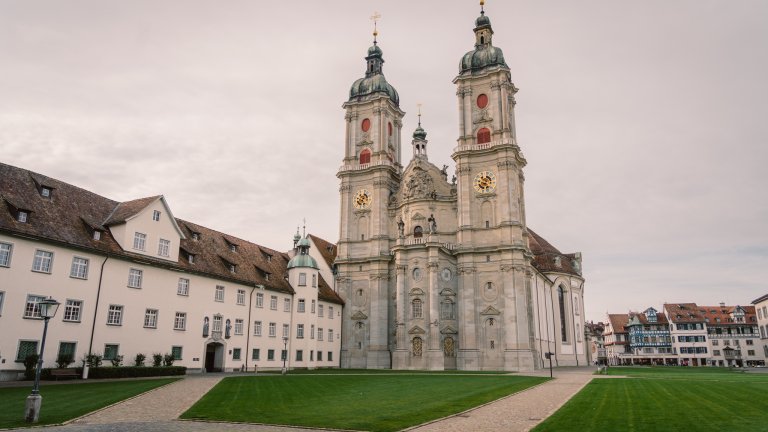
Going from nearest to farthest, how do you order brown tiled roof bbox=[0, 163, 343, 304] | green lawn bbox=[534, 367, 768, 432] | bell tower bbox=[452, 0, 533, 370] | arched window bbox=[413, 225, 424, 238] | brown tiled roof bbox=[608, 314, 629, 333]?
green lawn bbox=[534, 367, 768, 432]
brown tiled roof bbox=[0, 163, 343, 304]
bell tower bbox=[452, 0, 533, 370]
arched window bbox=[413, 225, 424, 238]
brown tiled roof bbox=[608, 314, 629, 333]

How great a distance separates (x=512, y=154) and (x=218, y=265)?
3528cm

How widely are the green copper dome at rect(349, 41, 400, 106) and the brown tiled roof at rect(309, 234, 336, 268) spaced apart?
66.2 feet

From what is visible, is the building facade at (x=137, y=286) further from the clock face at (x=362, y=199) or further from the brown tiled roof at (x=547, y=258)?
the brown tiled roof at (x=547, y=258)

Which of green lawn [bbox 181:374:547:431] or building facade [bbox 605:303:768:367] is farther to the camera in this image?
building facade [bbox 605:303:768:367]

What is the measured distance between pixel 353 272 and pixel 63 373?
39.1m

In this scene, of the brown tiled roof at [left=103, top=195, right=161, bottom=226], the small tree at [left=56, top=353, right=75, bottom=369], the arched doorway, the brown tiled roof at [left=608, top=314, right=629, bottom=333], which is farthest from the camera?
the brown tiled roof at [left=608, top=314, right=629, bottom=333]

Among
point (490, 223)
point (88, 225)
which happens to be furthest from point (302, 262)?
point (88, 225)

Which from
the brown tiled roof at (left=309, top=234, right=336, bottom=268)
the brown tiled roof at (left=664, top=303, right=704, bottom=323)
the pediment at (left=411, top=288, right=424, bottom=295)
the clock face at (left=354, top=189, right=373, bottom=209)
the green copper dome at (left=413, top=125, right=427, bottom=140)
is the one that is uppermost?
the green copper dome at (left=413, top=125, right=427, bottom=140)

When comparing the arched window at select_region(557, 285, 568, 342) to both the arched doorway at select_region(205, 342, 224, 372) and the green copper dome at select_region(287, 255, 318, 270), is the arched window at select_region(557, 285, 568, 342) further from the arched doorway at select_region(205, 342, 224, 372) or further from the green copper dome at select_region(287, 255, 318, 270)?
the arched doorway at select_region(205, 342, 224, 372)

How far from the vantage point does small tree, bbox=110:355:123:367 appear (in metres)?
36.2

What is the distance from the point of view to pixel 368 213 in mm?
69438

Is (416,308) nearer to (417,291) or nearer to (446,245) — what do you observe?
(417,291)

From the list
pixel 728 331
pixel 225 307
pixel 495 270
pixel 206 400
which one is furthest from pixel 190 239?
pixel 728 331

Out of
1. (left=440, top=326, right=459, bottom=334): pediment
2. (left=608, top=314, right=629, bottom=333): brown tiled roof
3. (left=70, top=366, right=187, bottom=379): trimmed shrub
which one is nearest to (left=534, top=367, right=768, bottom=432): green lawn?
(left=70, top=366, right=187, bottom=379): trimmed shrub
